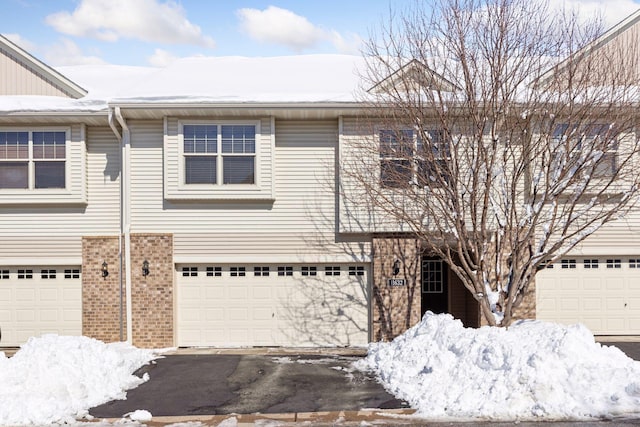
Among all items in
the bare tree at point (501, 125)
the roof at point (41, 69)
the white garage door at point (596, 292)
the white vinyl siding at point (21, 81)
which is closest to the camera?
the bare tree at point (501, 125)

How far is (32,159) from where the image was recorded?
12891 millimetres

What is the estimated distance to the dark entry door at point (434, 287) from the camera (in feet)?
52.6

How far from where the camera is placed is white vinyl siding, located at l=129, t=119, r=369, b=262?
13.0 meters

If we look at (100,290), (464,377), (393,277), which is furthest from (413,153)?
(100,290)

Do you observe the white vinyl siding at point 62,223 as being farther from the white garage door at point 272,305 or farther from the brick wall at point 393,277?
the brick wall at point 393,277

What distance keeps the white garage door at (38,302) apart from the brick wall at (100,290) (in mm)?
327

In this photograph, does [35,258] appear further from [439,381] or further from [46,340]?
[439,381]

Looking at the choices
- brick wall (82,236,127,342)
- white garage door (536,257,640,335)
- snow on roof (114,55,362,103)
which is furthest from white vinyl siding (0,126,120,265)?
white garage door (536,257,640,335)

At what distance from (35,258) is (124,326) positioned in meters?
2.82

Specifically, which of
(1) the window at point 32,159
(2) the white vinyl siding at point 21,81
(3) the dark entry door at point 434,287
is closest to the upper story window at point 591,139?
(3) the dark entry door at point 434,287

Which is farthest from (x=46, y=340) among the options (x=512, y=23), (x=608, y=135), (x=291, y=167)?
(x=608, y=135)

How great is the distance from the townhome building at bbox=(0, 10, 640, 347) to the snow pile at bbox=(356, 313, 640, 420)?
3.73 metres

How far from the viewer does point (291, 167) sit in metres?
13.2

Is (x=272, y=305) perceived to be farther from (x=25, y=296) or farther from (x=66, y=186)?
(x=25, y=296)
